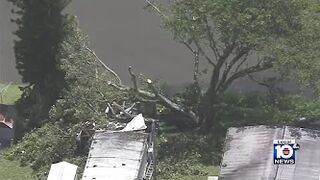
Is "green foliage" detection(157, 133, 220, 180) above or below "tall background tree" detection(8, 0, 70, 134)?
below

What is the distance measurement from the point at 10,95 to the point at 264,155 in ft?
35.9

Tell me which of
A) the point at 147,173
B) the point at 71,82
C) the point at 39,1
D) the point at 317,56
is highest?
the point at 39,1

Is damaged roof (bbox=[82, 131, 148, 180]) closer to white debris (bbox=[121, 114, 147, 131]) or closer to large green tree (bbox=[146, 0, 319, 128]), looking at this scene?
white debris (bbox=[121, 114, 147, 131])

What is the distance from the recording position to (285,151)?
1110 centimetres

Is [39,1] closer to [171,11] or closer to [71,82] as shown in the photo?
[71,82]

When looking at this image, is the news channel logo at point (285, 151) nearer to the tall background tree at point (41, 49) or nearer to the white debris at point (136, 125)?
the white debris at point (136, 125)

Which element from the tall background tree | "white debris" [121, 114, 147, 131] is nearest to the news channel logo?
"white debris" [121, 114, 147, 131]

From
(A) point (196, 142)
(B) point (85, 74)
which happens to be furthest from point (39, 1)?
(A) point (196, 142)

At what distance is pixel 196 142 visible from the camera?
46.2 ft

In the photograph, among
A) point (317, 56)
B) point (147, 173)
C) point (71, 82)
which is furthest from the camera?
point (71, 82)

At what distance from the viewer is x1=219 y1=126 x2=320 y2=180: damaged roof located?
10844 millimetres

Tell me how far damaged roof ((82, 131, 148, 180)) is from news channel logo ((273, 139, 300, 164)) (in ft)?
7.56

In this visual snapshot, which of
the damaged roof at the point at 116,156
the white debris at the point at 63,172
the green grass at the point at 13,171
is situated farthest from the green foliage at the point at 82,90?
the white debris at the point at 63,172

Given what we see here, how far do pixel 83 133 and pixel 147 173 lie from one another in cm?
262
